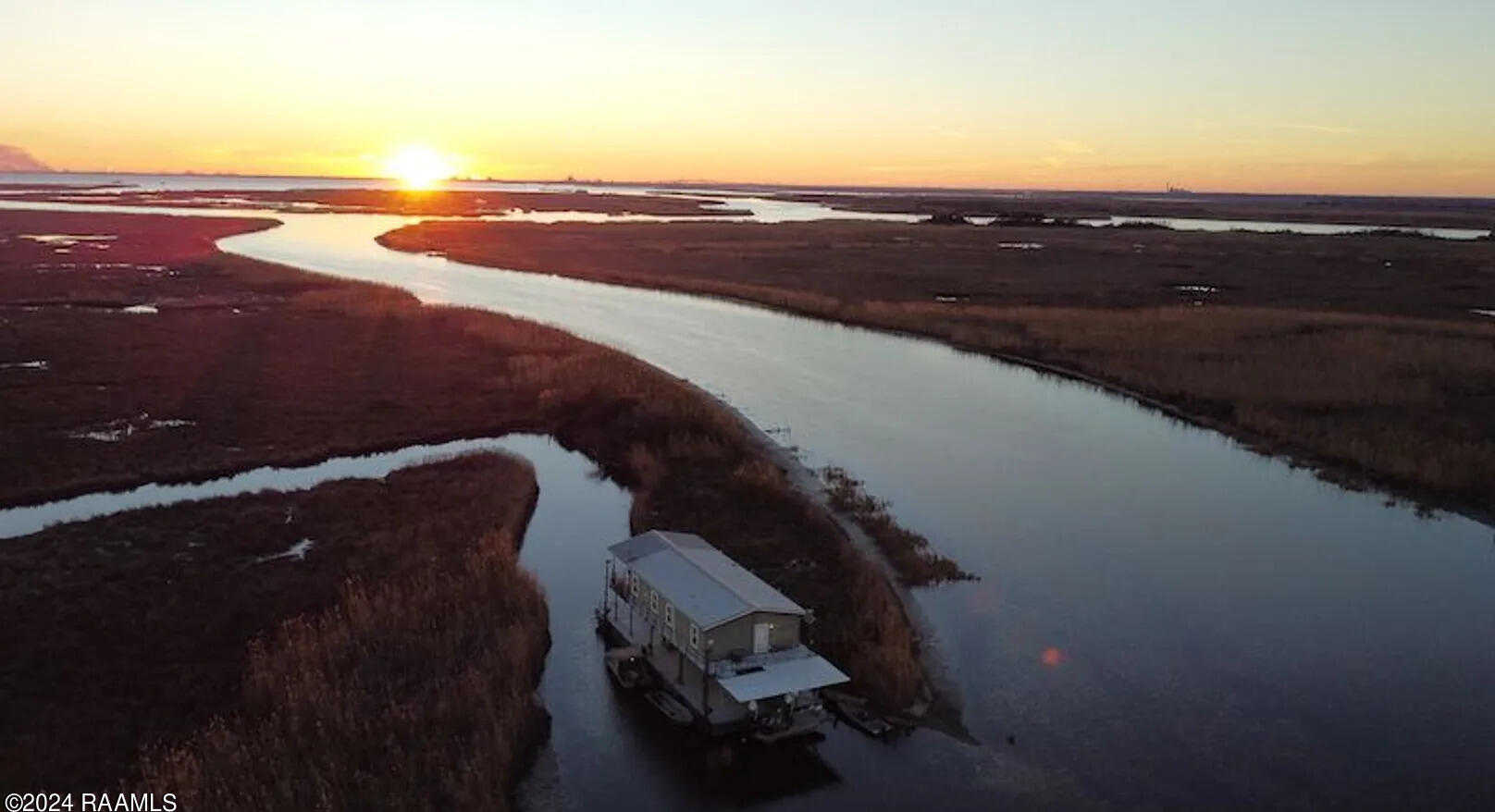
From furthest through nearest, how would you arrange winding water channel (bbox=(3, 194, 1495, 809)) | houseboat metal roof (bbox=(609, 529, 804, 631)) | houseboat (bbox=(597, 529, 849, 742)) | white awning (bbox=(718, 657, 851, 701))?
houseboat metal roof (bbox=(609, 529, 804, 631))
houseboat (bbox=(597, 529, 849, 742))
white awning (bbox=(718, 657, 851, 701))
winding water channel (bbox=(3, 194, 1495, 809))

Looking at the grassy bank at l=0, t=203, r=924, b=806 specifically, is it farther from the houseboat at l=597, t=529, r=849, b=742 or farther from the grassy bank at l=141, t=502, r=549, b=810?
the houseboat at l=597, t=529, r=849, b=742

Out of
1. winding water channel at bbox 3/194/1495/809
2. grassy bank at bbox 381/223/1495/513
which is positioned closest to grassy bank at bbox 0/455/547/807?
winding water channel at bbox 3/194/1495/809

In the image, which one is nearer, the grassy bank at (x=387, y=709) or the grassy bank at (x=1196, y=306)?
the grassy bank at (x=387, y=709)

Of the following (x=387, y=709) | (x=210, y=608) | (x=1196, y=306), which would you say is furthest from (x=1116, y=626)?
(x=1196, y=306)

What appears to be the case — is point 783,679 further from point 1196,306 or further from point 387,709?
point 1196,306

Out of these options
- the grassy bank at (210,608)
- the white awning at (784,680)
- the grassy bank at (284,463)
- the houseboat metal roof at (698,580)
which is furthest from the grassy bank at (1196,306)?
the grassy bank at (210,608)

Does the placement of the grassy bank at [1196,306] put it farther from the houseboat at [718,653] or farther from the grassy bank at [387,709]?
the grassy bank at [387,709]
